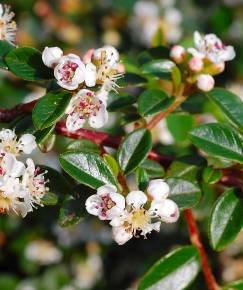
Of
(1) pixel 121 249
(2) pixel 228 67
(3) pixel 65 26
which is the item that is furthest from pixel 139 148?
(3) pixel 65 26

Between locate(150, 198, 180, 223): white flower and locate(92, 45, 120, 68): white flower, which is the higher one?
locate(92, 45, 120, 68): white flower

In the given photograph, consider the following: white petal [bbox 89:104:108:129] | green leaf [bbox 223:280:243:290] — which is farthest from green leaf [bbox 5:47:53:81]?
green leaf [bbox 223:280:243:290]

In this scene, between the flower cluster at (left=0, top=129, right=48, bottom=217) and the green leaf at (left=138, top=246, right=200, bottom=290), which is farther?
the green leaf at (left=138, top=246, right=200, bottom=290)

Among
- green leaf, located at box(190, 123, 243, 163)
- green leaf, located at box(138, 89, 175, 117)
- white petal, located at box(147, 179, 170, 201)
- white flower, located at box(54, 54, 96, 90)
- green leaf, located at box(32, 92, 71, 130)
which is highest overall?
white flower, located at box(54, 54, 96, 90)

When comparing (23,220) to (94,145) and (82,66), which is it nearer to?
(94,145)

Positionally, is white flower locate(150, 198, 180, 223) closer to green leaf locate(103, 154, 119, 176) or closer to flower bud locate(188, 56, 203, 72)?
green leaf locate(103, 154, 119, 176)

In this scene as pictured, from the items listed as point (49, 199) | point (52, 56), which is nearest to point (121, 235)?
point (49, 199)

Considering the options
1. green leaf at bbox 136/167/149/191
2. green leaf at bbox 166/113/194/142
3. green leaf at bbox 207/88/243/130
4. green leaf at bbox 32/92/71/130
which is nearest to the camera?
green leaf at bbox 32/92/71/130
